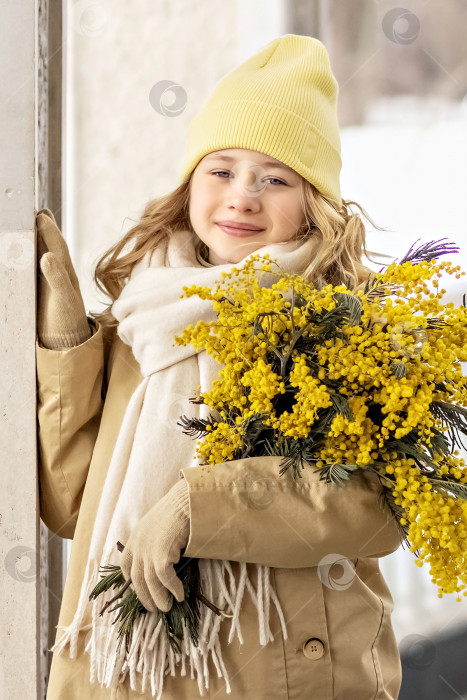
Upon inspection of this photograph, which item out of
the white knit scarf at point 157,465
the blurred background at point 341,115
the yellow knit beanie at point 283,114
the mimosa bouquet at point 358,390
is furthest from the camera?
the blurred background at point 341,115

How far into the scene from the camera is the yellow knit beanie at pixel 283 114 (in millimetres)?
1134

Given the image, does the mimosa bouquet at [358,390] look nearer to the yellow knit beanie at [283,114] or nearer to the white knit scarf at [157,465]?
the white knit scarf at [157,465]

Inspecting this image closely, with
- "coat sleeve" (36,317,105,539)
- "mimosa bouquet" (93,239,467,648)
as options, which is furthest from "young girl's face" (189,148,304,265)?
"coat sleeve" (36,317,105,539)

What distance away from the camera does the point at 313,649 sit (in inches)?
40.4

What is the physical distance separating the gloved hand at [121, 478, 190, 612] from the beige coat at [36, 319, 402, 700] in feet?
0.08

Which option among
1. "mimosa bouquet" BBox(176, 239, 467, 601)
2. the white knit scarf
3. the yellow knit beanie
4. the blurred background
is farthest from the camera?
the blurred background

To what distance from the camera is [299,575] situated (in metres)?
1.04

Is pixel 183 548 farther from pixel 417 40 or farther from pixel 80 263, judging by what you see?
pixel 417 40

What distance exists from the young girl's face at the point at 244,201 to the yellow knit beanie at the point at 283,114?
0.08 ft

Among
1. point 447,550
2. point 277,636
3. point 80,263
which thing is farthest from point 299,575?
point 80,263

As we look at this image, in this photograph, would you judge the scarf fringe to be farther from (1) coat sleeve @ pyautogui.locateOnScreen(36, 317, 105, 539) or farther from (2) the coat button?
(1) coat sleeve @ pyautogui.locateOnScreen(36, 317, 105, 539)

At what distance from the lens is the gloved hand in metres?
0.96

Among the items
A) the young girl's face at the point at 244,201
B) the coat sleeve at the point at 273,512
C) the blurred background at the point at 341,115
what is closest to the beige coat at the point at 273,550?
the coat sleeve at the point at 273,512

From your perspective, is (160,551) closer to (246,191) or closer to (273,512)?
(273,512)
